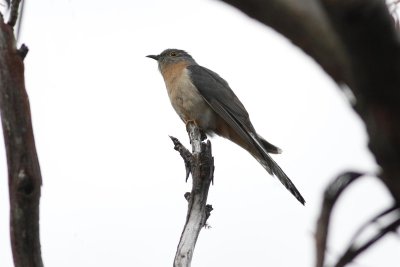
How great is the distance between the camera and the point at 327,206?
835 mm

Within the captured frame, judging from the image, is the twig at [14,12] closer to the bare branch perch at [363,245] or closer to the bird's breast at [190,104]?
the bare branch perch at [363,245]

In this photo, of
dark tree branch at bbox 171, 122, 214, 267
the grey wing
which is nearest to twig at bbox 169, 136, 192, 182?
dark tree branch at bbox 171, 122, 214, 267

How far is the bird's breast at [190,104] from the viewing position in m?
8.49

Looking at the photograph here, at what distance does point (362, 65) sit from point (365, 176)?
188 mm

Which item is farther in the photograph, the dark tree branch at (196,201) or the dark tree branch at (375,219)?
the dark tree branch at (196,201)

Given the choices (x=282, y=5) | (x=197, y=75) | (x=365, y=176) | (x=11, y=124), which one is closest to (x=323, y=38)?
(x=282, y=5)

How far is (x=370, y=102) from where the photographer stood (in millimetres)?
717

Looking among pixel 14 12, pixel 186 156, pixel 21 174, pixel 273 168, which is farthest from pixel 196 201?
pixel 273 168

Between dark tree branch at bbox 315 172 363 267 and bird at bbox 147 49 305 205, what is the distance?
22.6 feet

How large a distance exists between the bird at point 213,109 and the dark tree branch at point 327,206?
22.6 ft

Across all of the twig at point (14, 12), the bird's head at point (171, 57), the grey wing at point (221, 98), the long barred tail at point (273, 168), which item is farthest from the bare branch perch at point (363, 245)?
the bird's head at point (171, 57)

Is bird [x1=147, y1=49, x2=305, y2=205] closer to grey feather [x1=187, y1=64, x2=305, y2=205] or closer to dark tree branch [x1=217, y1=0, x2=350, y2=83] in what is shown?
grey feather [x1=187, y1=64, x2=305, y2=205]

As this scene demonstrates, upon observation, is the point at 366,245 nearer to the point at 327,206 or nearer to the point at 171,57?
the point at 327,206

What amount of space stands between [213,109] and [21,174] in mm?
6823
